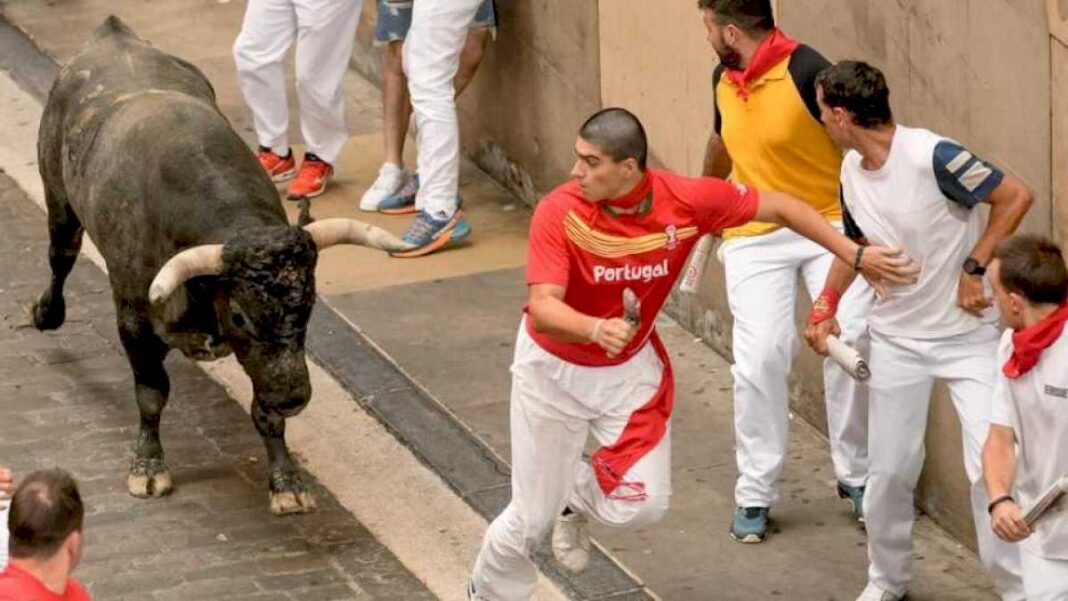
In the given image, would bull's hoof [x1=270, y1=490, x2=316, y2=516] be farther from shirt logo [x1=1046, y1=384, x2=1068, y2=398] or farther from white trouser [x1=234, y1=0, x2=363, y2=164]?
white trouser [x1=234, y1=0, x2=363, y2=164]

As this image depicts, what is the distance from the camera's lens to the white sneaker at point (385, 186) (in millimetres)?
13938

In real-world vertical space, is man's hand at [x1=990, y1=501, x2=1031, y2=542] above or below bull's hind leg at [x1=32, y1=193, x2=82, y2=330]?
above

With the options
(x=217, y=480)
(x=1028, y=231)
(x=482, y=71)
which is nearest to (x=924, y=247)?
(x=1028, y=231)

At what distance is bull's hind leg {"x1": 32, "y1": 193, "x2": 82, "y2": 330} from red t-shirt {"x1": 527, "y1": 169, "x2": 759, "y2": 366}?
167 inches

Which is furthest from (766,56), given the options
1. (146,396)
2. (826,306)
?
(146,396)

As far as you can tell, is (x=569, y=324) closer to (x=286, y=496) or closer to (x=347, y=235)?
(x=347, y=235)

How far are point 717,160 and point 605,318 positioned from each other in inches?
69.3

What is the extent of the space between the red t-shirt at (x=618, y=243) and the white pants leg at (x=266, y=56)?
19.2ft

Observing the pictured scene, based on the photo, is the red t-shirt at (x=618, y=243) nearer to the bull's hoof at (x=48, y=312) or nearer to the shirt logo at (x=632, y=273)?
the shirt logo at (x=632, y=273)

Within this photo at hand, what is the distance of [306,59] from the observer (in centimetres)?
1402

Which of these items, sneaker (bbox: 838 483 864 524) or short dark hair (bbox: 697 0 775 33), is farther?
sneaker (bbox: 838 483 864 524)

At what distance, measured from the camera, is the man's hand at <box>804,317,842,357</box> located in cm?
895

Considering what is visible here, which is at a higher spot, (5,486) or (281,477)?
(5,486)


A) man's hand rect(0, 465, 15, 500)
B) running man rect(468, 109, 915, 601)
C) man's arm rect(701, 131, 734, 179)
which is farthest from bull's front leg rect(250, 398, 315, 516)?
man's hand rect(0, 465, 15, 500)
